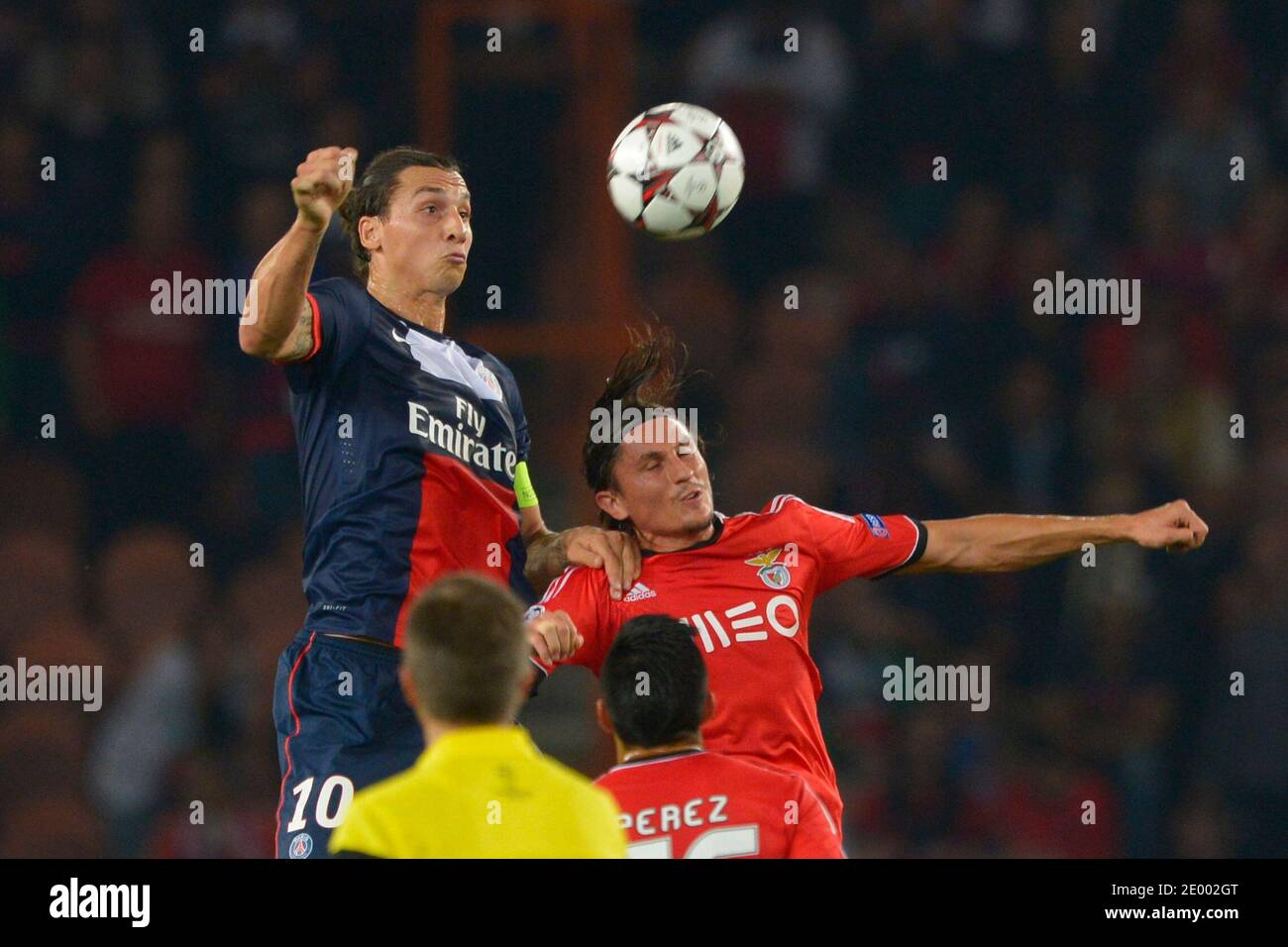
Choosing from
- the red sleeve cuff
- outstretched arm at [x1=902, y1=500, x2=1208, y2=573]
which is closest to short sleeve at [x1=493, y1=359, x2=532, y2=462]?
the red sleeve cuff

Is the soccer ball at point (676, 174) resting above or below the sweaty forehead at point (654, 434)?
above

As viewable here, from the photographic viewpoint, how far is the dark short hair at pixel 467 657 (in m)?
3.11

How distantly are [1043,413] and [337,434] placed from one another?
16.5 feet

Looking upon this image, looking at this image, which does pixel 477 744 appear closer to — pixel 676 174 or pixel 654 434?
pixel 654 434

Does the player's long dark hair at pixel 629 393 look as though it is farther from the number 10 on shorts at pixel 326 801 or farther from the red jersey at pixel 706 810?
the red jersey at pixel 706 810

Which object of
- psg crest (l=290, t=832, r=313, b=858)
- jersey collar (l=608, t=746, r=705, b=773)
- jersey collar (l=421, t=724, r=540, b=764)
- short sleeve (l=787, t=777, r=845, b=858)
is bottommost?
psg crest (l=290, t=832, r=313, b=858)

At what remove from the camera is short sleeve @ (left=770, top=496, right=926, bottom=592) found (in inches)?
222

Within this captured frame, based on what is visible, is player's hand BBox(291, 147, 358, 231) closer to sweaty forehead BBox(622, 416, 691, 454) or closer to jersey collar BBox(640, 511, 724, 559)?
sweaty forehead BBox(622, 416, 691, 454)

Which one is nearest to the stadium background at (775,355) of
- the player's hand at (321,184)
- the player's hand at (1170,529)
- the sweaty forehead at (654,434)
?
the sweaty forehead at (654,434)

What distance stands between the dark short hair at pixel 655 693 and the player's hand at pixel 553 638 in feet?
2.41

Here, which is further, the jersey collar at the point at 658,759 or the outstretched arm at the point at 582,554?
the outstretched arm at the point at 582,554

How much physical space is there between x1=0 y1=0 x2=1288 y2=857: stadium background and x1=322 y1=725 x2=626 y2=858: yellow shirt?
4.86 metres

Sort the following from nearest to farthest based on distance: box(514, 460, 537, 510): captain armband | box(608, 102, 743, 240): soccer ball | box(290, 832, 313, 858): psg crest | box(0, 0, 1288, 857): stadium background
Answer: box(290, 832, 313, 858): psg crest < box(514, 460, 537, 510): captain armband < box(608, 102, 743, 240): soccer ball < box(0, 0, 1288, 857): stadium background

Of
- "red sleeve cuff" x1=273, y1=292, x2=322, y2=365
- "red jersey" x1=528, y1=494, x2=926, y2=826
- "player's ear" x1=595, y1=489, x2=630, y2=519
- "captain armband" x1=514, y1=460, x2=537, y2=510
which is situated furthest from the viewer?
"player's ear" x1=595, y1=489, x2=630, y2=519
